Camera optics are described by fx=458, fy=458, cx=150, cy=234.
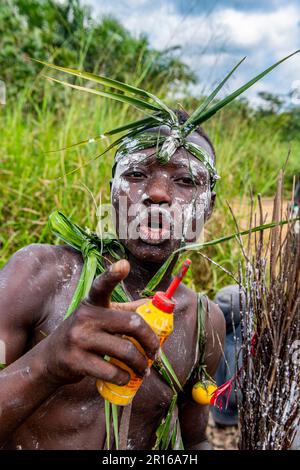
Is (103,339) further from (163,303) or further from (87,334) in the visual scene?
(163,303)

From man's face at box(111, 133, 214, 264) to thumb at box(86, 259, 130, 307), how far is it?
0.46 m

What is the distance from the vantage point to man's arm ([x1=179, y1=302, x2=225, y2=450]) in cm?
169

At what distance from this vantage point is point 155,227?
1.38 meters

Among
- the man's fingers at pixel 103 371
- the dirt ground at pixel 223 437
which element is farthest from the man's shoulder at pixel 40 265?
the dirt ground at pixel 223 437

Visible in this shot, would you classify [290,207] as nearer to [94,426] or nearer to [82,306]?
[82,306]

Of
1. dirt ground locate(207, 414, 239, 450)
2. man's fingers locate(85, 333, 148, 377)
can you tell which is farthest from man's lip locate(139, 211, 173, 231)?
dirt ground locate(207, 414, 239, 450)

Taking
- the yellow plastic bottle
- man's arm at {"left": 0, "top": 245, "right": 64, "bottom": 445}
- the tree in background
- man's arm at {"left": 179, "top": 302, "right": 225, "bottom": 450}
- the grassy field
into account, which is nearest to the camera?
the yellow plastic bottle

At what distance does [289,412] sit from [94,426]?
0.59 m

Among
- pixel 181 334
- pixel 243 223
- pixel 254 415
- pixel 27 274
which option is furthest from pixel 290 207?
pixel 243 223

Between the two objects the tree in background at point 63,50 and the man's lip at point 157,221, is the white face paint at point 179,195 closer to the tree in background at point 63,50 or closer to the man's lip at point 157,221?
the man's lip at point 157,221

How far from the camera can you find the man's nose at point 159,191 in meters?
1.38

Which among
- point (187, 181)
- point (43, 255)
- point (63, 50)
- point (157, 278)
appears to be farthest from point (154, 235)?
A: point (63, 50)

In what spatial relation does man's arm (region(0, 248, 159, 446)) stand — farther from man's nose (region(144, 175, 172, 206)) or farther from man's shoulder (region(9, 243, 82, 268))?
man's nose (region(144, 175, 172, 206))

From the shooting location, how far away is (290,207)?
1.40 meters
